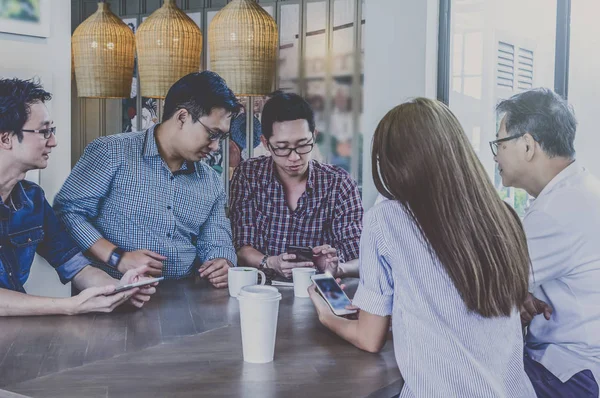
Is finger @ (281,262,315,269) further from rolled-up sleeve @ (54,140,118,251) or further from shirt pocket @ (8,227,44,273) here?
shirt pocket @ (8,227,44,273)

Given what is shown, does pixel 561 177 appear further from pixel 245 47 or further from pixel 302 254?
pixel 245 47

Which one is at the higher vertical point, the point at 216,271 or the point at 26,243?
the point at 26,243

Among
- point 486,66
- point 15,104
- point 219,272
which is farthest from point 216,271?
point 486,66

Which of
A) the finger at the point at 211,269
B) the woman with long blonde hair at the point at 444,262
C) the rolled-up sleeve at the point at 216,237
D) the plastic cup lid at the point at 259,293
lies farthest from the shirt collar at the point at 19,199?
the woman with long blonde hair at the point at 444,262

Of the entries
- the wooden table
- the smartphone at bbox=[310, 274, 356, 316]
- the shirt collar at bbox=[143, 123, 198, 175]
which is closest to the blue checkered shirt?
the shirt collar at bbox=[143, 123, 198, 175]

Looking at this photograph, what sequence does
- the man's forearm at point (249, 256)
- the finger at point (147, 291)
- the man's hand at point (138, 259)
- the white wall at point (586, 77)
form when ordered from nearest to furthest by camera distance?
1. the finger at point (147, 291)
2. the man's hand at point (138, 259)
3. the man's forearm at point (249, 256)
4. the white wall at point (586, 77)

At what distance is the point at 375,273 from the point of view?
1630 millimetres

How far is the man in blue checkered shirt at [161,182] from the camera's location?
2736 mm

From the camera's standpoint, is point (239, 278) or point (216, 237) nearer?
point (239, 278)

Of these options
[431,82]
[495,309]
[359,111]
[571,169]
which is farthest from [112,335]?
[359,111]

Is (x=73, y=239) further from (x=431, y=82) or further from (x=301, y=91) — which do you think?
A: (x=301, y=91)

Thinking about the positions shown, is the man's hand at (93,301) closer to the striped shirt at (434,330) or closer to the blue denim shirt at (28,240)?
the blue denim shirt at (28,240)

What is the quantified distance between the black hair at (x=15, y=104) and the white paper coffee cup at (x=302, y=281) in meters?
1.00

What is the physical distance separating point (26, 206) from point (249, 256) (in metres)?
1.01
